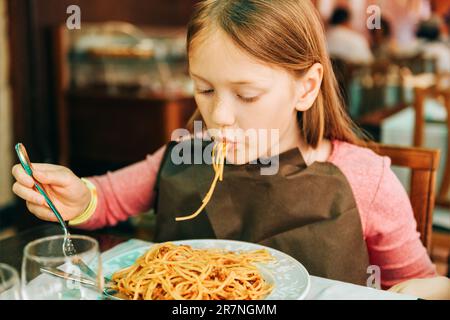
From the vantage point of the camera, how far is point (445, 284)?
1196mm

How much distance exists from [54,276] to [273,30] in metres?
0.80

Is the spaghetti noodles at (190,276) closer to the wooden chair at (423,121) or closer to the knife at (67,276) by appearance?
the knife at (67,276)

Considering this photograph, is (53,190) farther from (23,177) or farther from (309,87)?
(309,87)

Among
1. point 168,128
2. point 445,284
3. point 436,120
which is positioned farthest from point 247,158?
point 168,128

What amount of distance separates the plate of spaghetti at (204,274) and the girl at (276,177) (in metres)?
0.25

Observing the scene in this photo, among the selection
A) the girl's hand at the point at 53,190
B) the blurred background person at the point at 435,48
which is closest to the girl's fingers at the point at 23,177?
the girl's hand at the point at 53,190

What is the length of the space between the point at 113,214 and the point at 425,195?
37.9 inches

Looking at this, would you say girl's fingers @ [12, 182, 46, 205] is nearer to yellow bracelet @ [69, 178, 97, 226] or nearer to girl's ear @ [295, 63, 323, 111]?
yellow bracelet @ [69, 178, 97, 226]

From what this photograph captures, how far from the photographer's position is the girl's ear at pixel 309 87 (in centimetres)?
140

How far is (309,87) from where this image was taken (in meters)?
1.41

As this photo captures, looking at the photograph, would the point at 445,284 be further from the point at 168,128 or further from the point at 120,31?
the point at 120,31

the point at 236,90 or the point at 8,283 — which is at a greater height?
the point at 236,90

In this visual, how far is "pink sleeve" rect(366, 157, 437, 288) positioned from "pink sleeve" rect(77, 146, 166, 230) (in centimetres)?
67

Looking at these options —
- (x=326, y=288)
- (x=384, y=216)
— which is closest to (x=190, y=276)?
(x=326, y=288)
